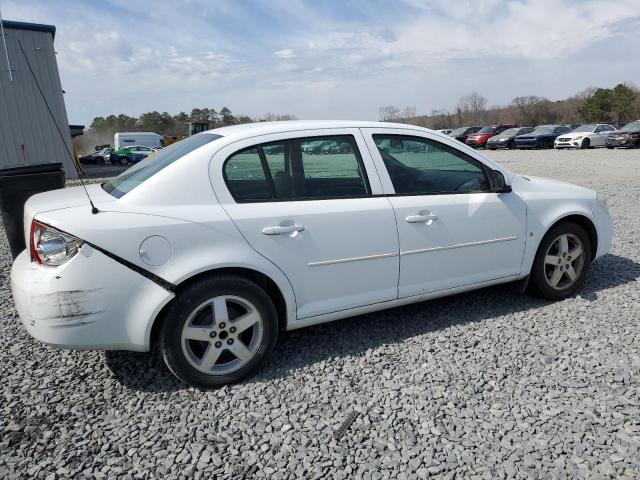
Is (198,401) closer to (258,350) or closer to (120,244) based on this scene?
(258,350)

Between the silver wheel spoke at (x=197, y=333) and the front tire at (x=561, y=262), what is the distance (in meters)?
2.80

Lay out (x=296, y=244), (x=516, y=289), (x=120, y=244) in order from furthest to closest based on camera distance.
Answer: (x=516, y=289)
(x=296, y=244)
(x=120, y=244)

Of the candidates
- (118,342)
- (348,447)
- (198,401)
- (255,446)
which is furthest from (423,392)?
(118,342)

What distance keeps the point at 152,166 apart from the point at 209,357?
131 cm

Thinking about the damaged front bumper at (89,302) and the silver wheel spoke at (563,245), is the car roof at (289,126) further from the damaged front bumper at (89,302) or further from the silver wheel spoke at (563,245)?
the silver wheel spoke at (563,245)

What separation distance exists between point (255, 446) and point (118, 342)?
3.25ft

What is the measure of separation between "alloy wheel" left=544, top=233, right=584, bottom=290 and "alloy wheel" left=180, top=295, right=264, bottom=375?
2634 mm

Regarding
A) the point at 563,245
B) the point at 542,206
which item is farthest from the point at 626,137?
the point at 542,206

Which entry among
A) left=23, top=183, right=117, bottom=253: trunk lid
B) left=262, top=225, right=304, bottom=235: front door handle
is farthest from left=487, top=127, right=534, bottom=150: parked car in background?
left=23, top=183, right=117, bottom=253: trunk lid

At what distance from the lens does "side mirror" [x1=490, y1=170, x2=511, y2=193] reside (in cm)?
365

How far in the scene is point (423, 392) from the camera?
2.79 meters

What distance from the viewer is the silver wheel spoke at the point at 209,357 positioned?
9.27 ft

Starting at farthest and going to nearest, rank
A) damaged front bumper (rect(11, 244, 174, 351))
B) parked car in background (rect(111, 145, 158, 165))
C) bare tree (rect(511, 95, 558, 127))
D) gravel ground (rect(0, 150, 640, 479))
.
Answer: bare tree (rect(511, 95, 558, 127)) → parked car in background (rect(111, 145, 158, 165)) → damaged front bumper (rect(11, 244, 174, 351)) → gravel ground (rect(0, 150, 640, 479))

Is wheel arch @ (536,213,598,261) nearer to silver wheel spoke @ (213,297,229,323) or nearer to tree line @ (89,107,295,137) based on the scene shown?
silver wheel spoke @ (213,297,229,323)
